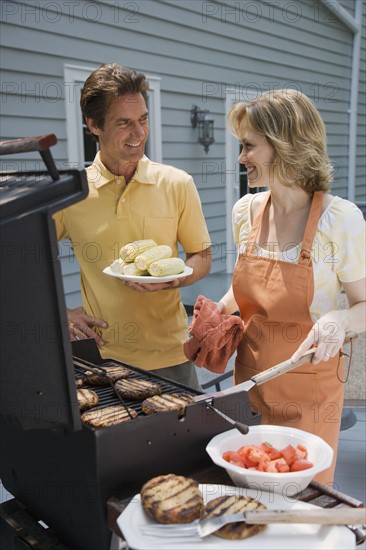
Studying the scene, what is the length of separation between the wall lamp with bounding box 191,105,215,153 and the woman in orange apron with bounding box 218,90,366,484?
15.8 feet

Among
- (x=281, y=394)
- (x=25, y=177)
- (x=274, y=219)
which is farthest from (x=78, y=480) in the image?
(x=274, y=219)

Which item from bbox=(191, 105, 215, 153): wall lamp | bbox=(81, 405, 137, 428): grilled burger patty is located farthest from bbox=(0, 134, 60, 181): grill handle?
bbox=(191, 105, 215, 153): wall lamp

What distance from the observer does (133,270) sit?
1.95m

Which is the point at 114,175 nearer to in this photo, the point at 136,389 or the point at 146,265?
the point at 146,265

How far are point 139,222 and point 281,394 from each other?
857mm

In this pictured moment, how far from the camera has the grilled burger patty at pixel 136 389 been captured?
4.89ft

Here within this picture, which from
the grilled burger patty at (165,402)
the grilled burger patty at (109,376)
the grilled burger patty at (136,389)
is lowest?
the grilled burger patty at (109,376)

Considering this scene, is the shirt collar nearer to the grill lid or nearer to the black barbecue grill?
the black barbecue grill

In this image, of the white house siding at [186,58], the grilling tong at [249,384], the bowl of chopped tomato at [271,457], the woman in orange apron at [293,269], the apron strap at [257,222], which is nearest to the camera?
the bowl of chopped tomato at [271,457]

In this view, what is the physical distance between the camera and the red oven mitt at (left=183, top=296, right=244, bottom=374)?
1843mm

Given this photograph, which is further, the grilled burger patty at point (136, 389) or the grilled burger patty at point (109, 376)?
the grilled burger patty at point (109, 376)

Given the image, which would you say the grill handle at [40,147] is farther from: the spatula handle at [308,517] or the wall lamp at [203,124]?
the wall lamp at [203,124]

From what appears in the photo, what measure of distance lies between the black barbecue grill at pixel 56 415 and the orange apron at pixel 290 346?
428mm

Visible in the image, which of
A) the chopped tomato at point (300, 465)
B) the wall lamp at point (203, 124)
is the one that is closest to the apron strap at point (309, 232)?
the chopped tomato at point (300, 465)
